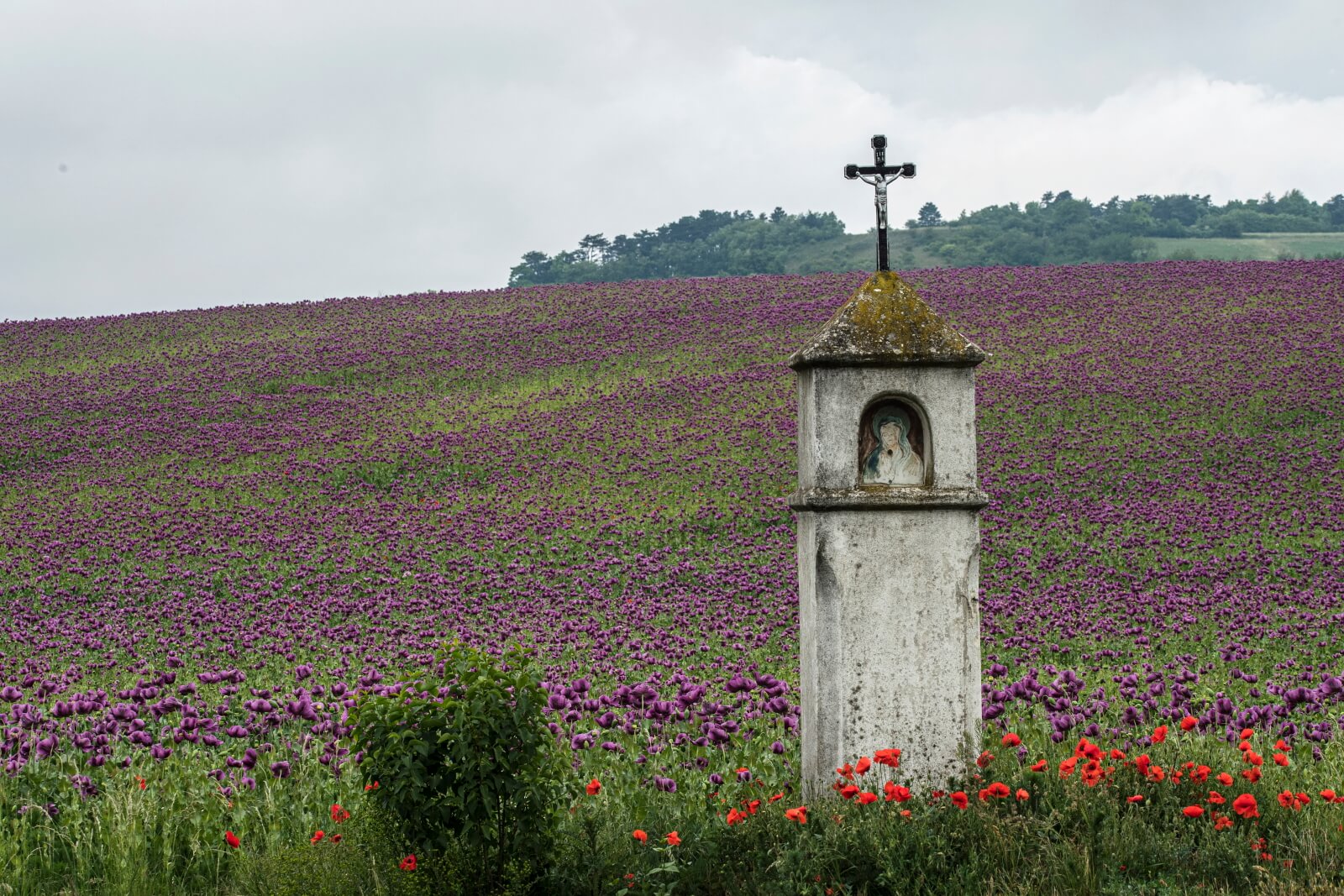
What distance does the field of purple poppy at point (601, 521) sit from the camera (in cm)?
870

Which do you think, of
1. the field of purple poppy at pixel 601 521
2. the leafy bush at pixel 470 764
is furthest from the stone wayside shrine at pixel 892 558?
the leafy bush at pixel 470 764

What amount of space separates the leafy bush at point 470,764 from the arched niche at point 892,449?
226cm

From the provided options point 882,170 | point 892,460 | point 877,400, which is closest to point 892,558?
point 892,460

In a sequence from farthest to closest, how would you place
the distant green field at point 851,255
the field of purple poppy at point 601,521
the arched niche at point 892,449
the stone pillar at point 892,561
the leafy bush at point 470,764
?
the distant green field at point 851,255
the field of purple poppy at point 601,521
the arched niche at point 892,449
the stone pillar at point 892,561
the leafy bush at point 470,764

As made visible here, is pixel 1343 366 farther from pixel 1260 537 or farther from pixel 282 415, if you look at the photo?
pixel 282 415

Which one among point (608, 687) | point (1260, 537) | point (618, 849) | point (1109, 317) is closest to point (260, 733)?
point (608, 687)

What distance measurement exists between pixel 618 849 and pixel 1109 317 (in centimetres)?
2997

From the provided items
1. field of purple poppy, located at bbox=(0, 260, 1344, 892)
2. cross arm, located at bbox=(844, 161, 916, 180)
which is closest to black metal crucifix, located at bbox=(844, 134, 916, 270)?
cross arm, located at bbox=(844, 161, 916, 180)

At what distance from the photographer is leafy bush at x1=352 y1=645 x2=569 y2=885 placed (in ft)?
19.0

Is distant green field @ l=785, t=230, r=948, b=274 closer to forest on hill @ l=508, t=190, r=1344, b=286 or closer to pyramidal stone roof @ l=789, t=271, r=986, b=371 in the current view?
forest on hill @ l=508, t=190, r=1344, b=286

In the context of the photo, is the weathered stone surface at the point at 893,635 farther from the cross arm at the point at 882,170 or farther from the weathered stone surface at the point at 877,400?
the cross arm at the point at 882,170

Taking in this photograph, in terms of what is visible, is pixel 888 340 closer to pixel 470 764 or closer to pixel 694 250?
pixel 470 764

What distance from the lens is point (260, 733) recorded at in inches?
365

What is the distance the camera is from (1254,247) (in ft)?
309
